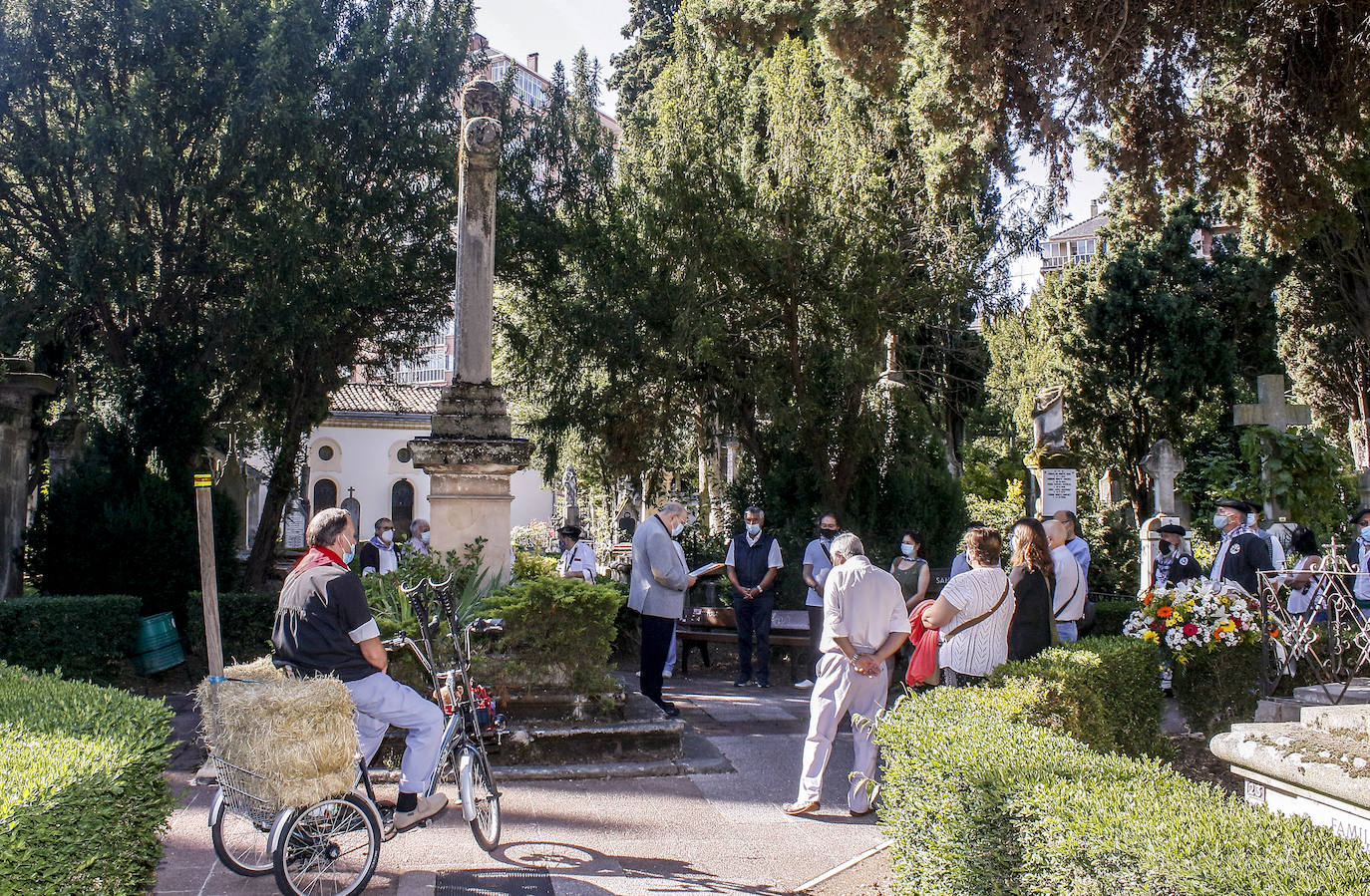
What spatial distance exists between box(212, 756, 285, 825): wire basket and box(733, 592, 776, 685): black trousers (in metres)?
7.07

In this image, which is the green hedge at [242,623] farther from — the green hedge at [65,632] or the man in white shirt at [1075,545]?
the man in white shirt at [1075,545]

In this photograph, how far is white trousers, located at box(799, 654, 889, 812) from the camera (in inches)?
264

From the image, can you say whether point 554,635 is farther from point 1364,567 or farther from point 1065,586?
point 1364,567

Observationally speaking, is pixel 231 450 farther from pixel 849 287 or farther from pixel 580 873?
pixel 580 873

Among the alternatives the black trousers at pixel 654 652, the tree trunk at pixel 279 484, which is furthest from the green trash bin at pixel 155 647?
the black trousers at pixel 654 652

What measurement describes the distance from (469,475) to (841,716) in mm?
4369

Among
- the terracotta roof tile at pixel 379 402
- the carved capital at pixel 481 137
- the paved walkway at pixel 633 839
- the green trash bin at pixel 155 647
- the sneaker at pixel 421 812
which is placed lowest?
the paved walkway at pixel 633 839

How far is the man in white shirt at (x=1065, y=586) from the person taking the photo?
859cm

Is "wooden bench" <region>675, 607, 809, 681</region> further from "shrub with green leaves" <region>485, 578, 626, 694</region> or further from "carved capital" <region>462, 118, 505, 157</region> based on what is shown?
"carved capital" <region>462, 118, 505, 157</region>

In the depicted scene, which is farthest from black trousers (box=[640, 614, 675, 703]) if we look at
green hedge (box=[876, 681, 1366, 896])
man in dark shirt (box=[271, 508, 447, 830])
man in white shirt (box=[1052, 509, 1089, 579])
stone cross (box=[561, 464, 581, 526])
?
stone cross (box=[561, 464, 581, 526])

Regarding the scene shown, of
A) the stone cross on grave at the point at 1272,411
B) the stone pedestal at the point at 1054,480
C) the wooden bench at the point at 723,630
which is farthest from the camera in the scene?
the stone cross on grave at the point at 1272,411

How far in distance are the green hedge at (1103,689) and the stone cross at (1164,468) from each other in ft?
41.8

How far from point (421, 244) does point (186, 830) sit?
942 centimetres

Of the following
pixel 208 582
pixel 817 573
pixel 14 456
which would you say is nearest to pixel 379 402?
pixel 14 456
